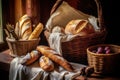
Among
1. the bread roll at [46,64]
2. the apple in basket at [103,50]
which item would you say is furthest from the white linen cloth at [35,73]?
the apple in basket at [103,50]

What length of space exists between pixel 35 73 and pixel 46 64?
80 millimetres

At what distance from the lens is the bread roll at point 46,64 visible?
120 cm

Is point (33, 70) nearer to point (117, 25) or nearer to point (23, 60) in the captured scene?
point (23, 60)

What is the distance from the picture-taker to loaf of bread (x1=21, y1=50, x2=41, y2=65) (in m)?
1.27

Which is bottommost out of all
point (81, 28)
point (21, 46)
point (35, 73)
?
point (35, 73)

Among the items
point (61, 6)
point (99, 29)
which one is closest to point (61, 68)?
point (99, 29)

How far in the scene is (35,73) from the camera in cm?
124

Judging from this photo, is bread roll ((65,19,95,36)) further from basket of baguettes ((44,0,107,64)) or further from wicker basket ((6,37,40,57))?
wicker basket ((6,37,40,57))

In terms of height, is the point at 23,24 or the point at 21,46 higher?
the point at 23,24

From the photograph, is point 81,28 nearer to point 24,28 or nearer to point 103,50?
point 103,50

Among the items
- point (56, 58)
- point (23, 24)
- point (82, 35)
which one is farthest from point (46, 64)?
A: point (23, 24)

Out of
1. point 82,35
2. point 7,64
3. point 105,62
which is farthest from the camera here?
point 7,64

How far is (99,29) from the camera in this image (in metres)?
1.29

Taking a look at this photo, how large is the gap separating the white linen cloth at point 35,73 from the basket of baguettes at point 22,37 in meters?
0.06
